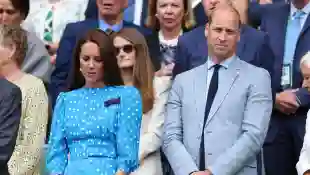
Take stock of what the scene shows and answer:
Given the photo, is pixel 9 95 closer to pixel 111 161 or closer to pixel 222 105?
pixel 111 161

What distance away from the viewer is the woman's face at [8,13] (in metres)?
7.28

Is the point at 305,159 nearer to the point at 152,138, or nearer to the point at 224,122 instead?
the point at 224,122

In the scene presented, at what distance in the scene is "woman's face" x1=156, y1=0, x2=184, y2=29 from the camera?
7.26 metres

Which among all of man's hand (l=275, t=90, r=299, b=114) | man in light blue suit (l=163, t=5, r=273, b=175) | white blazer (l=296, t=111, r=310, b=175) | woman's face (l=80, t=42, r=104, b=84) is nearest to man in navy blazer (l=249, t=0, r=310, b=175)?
A: man's hand (l=275, t=90, r=299, b=114)

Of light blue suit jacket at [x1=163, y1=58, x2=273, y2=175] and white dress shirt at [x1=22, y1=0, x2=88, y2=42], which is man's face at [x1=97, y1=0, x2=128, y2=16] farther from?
light blue suit jacket at [x1=163, y1=58, x2=273, y2=175]

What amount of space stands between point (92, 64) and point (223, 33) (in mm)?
908

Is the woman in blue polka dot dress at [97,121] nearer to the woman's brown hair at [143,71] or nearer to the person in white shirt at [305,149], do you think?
the woman's brown hair at [143,71]

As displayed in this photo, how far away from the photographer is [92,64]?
19.2 feet

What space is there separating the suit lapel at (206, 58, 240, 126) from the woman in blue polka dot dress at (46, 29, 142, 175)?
1.72 ft

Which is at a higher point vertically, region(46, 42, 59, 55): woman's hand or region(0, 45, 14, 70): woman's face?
region(0, 45, 14, 70): woman's face

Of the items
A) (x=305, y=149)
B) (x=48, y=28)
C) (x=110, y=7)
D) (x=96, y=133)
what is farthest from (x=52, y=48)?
(x=305, y=149)

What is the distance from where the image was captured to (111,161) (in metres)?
5.68

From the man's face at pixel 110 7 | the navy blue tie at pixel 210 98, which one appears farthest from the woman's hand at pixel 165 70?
the navy blue tie at pixel 210 98

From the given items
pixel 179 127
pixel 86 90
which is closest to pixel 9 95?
pixel 86 90
